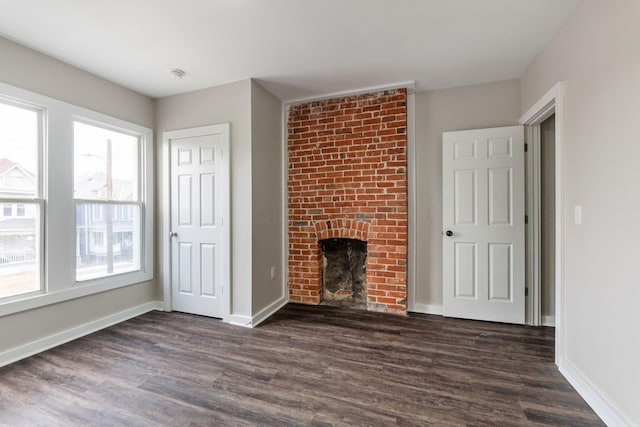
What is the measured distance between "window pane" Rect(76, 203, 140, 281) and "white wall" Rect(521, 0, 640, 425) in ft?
13.3

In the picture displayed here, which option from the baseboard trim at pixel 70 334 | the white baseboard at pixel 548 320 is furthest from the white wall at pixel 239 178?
the white baseboard at pixel 548 320

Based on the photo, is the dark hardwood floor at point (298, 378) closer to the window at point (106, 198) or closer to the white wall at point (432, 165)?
the white wall at point (432, 165)

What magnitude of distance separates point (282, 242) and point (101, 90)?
2482 millimetres

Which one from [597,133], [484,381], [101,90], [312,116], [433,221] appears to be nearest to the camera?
[597,133]

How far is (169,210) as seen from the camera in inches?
127

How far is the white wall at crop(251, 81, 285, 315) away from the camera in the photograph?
9.58ft

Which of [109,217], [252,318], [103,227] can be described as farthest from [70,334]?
[252,318]

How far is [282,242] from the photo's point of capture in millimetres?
3492

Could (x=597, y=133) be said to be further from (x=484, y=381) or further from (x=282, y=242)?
(x=282, y=242)

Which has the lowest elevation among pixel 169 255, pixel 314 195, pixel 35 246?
pixel 169 255

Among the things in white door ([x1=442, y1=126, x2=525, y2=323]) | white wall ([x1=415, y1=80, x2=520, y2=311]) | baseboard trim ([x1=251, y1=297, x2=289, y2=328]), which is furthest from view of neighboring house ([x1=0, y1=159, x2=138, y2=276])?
white door ([x1=442, y1=126, x2=525, y2=323])

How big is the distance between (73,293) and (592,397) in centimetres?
403

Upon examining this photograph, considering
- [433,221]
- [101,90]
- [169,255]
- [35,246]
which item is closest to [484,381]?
[433,221]

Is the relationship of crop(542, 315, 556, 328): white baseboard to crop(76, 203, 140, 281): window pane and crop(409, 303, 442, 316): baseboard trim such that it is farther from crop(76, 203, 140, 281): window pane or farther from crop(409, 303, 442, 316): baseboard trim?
crop(76, 203, 140, 281): window pane
